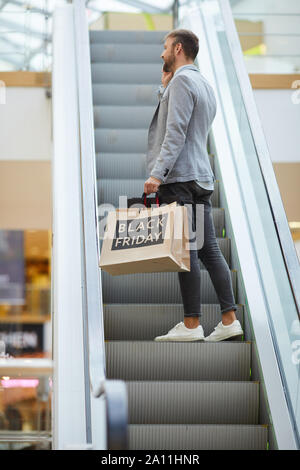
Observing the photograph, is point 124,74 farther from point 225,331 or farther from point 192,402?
point 192,402

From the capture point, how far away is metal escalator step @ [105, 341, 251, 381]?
393cm

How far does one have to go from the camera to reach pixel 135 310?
4.23 meters

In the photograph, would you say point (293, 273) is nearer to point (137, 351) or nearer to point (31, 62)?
point (137, 351)

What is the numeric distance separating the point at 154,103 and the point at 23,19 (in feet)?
8.10

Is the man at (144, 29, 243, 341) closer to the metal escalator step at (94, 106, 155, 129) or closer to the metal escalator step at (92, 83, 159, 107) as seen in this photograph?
the metal escalator step at (94, 106, 155, 129)

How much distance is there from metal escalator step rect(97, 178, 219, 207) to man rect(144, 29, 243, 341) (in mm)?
1203

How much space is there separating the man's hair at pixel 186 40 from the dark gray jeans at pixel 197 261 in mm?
734

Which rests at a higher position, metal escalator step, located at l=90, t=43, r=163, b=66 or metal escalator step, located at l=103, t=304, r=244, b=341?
metal escalator step, located at l=90, t=43, r=163, b=66

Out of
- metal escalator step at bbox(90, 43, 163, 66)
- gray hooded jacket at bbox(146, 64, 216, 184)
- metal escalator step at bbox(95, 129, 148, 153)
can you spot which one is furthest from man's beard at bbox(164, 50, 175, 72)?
metal escalator step at bbox(90, 43, 163, 66)

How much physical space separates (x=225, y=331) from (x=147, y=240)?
839 mm

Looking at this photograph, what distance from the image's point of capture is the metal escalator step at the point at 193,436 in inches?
140

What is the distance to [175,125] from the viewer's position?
12.4ft

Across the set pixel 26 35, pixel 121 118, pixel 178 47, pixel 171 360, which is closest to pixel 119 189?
pixel 121 118

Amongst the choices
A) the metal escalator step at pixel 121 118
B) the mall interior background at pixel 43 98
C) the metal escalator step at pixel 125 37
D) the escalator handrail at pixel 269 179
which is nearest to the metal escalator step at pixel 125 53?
the metal escalator step at pixel 125 37
